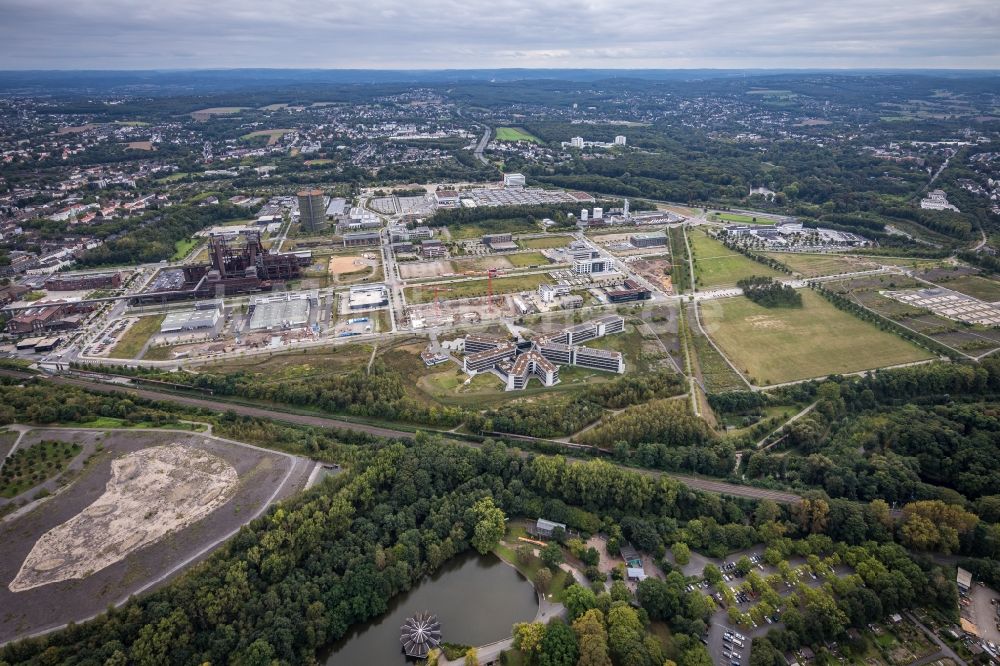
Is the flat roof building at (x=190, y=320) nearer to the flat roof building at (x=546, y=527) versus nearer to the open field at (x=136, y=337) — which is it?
the open field at (x=136, y=337)

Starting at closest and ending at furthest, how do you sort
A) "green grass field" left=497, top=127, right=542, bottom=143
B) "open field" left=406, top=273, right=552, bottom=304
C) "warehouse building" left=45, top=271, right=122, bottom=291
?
"open field" left=406, top=273, right=552, bottom=304
"warehouse building" left=45, top=271, right=122, bottom=291
"green grass field" left=497, top=127, right=542, bottom=143

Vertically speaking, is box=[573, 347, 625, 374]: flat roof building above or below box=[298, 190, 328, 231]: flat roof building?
below

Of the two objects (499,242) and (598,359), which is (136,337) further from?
(499,242)

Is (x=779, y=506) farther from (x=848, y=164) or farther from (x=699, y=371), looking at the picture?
(x=848, y=164)

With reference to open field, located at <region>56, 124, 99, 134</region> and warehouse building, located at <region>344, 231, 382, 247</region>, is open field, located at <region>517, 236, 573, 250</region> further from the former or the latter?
open field, located at <region>56, 124, 99, 134</region>

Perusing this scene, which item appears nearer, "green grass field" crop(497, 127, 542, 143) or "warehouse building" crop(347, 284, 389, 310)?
"warehouse building" crop(347, 284, 389, 310)

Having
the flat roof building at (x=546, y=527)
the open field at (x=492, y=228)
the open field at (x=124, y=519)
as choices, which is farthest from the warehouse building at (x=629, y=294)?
the open field at (x=124, y=519)

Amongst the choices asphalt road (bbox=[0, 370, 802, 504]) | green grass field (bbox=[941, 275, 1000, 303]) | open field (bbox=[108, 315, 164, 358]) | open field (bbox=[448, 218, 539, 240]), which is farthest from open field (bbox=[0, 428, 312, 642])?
green grass field (bbox=[941, 275, 1000, 303])
